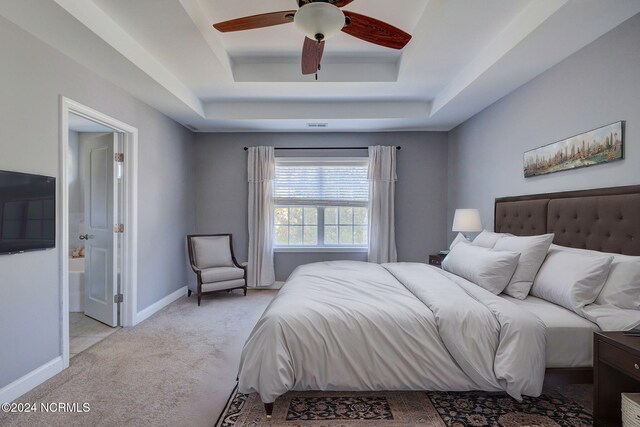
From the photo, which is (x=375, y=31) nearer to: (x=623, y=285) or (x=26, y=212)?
(x=623, y=285)

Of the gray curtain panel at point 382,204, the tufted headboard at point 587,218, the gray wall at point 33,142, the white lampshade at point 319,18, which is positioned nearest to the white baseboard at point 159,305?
the gray wall at point 33,142

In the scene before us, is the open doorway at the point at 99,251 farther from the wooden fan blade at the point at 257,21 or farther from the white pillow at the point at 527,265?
the white pillow at the point at 527,265

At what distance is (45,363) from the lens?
7.97 feet

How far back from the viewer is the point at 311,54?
245cm


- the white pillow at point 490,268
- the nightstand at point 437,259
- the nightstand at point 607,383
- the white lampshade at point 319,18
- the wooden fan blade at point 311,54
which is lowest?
the nightstand at point 607,383

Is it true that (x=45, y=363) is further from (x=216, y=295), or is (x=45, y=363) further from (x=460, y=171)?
(x=460, y=171)

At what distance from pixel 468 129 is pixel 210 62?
3397 millimetres

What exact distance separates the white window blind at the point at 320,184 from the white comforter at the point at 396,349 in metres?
3.16

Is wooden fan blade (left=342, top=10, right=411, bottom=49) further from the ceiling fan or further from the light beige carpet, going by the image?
the light beige carpet

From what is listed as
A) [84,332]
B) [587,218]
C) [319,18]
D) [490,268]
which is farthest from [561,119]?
[84,332]

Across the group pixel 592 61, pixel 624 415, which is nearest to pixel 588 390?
pixel 624 415

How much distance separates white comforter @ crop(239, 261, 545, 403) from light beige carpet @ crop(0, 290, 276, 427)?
0.54m

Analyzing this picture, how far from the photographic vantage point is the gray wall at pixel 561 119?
2199mm

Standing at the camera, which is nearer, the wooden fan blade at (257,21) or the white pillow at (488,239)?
the wooden fan blade at (257,21)
